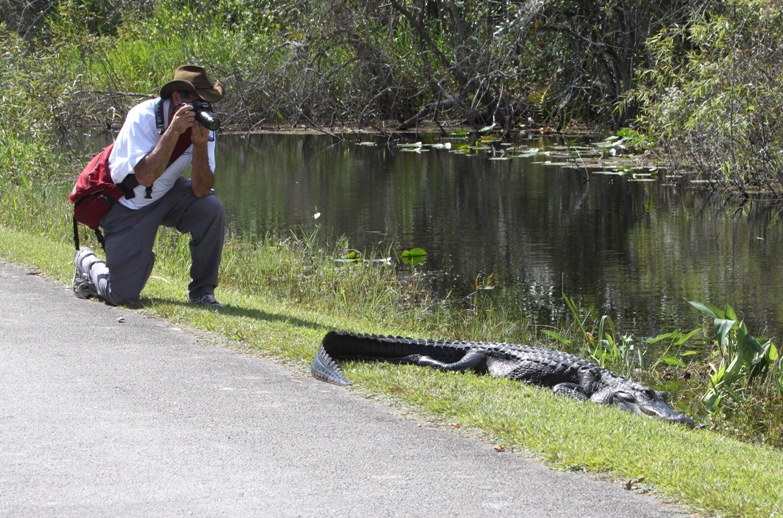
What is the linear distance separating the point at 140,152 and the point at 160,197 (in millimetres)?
383

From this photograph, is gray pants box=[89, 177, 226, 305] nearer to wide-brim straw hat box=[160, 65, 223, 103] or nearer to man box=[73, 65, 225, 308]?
man box=[73, 65, 225, 308]

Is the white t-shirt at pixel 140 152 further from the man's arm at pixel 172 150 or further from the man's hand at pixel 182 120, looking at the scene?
the man's hand at pixel 182 120

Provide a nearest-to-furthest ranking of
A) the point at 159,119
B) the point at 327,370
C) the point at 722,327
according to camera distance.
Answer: the point at 327,370 → the point at 722,327 → the point at 159,119

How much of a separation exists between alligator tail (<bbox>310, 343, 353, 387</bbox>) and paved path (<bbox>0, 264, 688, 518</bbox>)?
0.19 ft

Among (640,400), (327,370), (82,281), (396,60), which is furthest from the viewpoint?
(396,60)

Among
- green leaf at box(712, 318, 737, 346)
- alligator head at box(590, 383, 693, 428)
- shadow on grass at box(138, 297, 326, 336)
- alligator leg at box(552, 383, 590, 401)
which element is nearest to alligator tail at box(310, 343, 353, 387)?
shadow on grass at box(138, 297, 326, 336)

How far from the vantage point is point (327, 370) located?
473 centimetres

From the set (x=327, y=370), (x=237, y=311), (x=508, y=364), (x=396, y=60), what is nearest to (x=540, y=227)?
(x=508, y=364)

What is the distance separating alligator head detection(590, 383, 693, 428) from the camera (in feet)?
16.6

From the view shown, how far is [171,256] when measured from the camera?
9.16 metres

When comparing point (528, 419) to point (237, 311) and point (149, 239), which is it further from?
point (149, 239)

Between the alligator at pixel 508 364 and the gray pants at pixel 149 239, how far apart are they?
136 centimetres

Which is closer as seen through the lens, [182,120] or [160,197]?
[182,120]

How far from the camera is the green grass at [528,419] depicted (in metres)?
3.44
